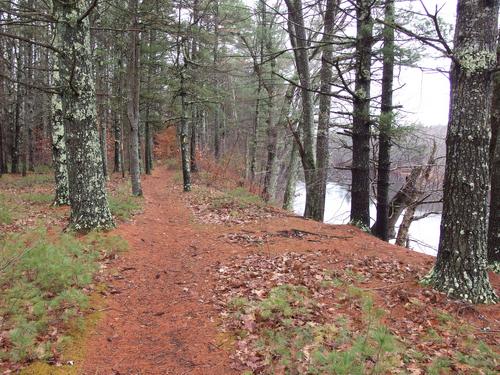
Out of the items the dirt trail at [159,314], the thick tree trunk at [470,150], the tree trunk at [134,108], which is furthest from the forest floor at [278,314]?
A: the tree trunk at [134,108]

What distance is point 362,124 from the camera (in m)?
9.34

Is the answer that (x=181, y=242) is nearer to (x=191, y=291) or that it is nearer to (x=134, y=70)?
(x=191, y=291)

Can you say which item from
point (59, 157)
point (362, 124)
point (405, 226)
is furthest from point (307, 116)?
point (59, 157)

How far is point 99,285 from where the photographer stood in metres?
5.95

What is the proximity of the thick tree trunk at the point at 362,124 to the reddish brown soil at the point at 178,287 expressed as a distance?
749mm

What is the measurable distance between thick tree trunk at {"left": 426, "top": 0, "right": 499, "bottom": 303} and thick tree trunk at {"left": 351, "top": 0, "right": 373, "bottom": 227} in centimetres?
347

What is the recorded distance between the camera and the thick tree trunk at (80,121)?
7.75 meters

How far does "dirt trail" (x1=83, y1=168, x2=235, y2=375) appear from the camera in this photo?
4223mm

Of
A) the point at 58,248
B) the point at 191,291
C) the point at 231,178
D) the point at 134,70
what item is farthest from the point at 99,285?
the point at 231,178

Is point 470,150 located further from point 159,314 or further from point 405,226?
point 405,226

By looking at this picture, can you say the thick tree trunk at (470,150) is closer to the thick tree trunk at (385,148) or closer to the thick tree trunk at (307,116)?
the thick tree trunk at (385,148)

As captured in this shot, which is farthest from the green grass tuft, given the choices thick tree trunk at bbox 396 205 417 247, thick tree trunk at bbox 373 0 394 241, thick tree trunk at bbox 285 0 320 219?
thick tree trunk at bbox 396 205 417 247

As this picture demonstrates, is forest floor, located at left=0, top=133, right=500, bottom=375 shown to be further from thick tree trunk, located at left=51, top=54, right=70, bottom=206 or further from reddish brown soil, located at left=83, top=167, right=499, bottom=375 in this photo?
thick tree trunk, located at left=51, top=54, right=70, bottom=206

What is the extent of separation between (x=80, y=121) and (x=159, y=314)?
4.77 m
